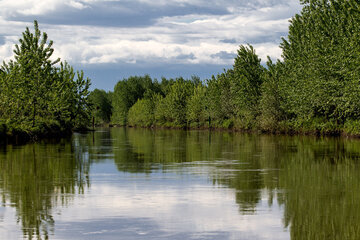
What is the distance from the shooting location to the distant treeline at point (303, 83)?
4656 cm

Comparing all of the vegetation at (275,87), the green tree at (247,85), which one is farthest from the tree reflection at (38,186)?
the green tree at (247,85)

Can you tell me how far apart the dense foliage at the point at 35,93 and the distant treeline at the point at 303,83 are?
2720 centimetres

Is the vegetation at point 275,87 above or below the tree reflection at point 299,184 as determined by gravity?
above

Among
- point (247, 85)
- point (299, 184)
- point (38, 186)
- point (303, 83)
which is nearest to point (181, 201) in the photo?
point (299, 184)

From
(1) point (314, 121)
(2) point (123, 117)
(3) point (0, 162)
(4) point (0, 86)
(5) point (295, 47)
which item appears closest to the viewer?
(3) point (0, 162)

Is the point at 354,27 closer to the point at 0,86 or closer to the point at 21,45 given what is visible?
A: the point at 0,86

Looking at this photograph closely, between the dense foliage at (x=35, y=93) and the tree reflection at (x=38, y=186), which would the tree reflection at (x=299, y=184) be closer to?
the tree reflection at (x=38, y=186)

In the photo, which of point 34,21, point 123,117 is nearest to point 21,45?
point 34,21

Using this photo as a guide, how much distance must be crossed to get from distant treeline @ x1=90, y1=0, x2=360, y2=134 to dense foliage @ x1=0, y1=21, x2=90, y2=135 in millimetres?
27201

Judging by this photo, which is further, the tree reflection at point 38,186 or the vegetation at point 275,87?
the vegetation at point 275,87

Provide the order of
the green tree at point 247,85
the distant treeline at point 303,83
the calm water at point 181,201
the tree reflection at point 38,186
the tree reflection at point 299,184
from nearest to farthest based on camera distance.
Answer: the calm water at point 181,201 < the tree reflection at point 299,184 < the tree reflection at point 38,186 < the distant treeline at point 303,83 < the green tree at point 247,85

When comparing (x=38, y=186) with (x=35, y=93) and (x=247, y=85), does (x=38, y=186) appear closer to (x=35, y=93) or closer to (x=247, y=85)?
(x=35, y=93)

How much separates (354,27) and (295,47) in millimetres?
17110

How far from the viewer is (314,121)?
5853 centimetres
